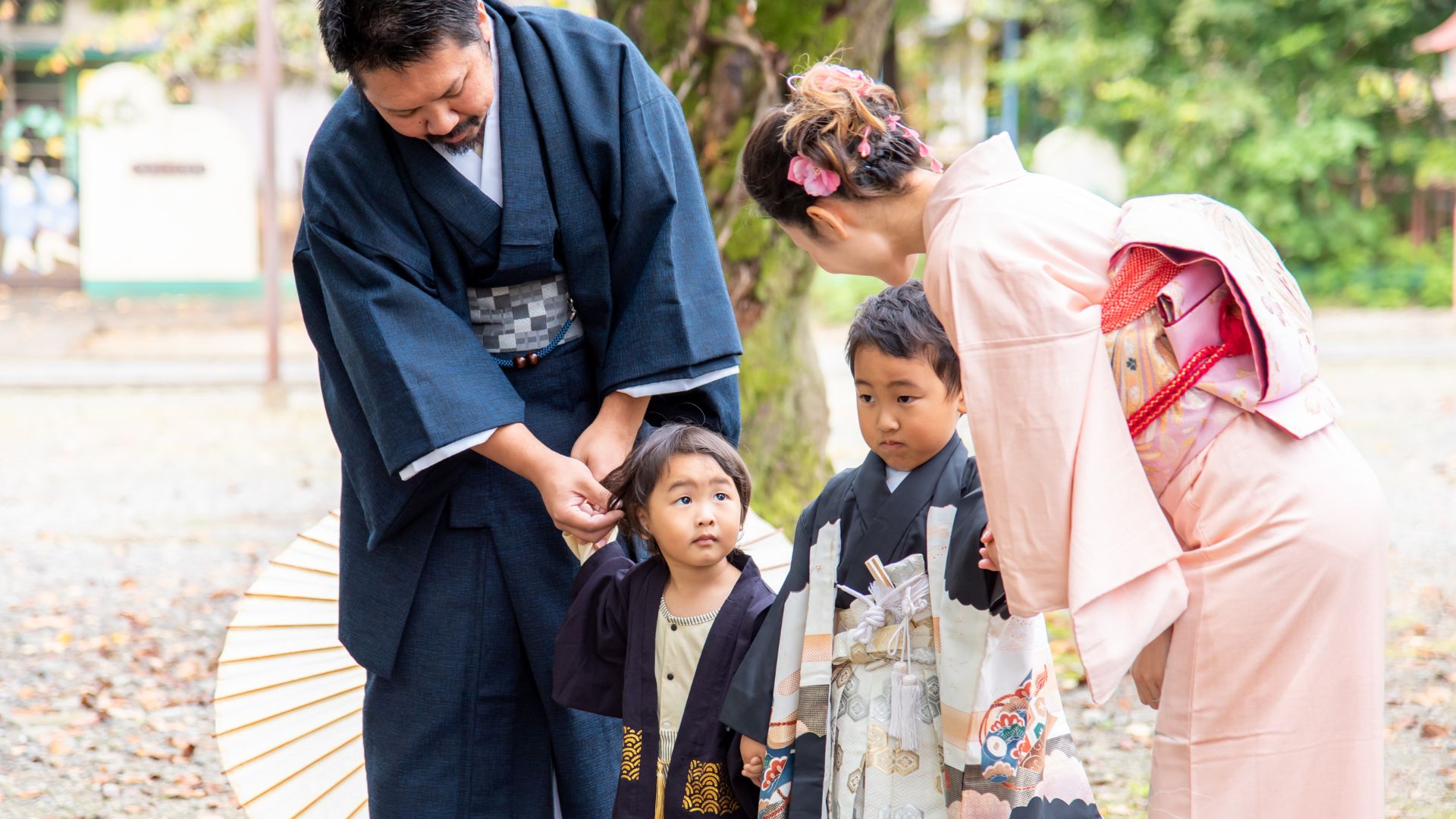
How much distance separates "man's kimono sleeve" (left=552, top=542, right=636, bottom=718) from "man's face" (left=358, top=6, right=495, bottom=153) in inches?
32.2

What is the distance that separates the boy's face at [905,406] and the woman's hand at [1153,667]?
1.52 feet

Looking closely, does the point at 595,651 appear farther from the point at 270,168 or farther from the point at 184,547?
the point at 270,168

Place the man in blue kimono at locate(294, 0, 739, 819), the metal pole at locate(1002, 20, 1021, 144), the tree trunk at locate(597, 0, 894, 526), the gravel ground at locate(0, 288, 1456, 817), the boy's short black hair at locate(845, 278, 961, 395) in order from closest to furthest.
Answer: the boy's short black hair at locate(845, 278, 961, 395) → the man in blue kimono at locate(294, 0, 739, 819) → the gravel ground at locate(0, 288, 1456, 817) → the tree trunk at locate(597, 0, 894, 526) → the metal pole at locate(1002, 20, 1021, 144)

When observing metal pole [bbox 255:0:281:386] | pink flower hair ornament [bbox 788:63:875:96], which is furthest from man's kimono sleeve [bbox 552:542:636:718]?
metal pole [bbox 255:0:281:386]

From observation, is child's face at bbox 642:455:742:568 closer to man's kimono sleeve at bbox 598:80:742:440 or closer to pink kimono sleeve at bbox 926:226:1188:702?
man's kimono sleeve at bbox 598:80:742:440

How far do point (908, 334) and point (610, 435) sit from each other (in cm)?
57

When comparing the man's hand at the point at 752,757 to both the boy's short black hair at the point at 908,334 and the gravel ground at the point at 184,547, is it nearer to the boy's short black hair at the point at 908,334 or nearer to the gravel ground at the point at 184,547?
the boy's short black hair at the point at 908,334

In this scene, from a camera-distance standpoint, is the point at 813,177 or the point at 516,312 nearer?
the point at 813,177

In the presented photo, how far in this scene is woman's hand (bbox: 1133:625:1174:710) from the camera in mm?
1847

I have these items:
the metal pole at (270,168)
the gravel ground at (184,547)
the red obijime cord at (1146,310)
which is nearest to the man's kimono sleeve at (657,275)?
the red obijime cord at (1146,310)

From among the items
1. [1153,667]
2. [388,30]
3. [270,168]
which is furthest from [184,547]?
[270,168]

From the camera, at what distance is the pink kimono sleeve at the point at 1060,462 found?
1.71 meters

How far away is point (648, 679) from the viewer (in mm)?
2293

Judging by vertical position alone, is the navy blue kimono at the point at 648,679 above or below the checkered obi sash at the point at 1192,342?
below
